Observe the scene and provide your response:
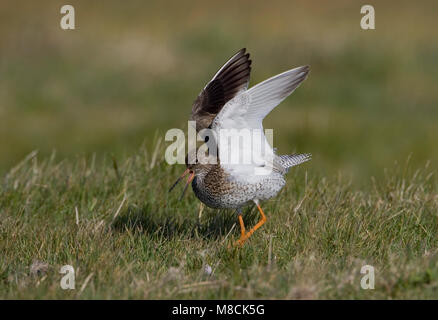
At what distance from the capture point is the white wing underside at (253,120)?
486 cm

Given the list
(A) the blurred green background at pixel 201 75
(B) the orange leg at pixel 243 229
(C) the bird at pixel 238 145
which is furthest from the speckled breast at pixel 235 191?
(A) the blurred green background at pixel 201 75

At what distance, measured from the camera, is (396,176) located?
20.8ft

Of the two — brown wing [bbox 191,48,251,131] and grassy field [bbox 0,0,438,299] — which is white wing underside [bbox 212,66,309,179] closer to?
brown wing [bbox 191,48,251,131]

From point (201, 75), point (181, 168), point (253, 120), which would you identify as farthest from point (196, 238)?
point (201, 75)

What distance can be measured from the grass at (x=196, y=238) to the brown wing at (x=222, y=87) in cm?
88

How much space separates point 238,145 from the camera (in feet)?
17.3

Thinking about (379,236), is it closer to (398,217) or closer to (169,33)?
(398,217)

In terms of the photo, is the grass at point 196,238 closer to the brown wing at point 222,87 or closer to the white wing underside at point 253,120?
the white wing underside at point 253,120

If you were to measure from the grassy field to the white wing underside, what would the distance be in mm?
523

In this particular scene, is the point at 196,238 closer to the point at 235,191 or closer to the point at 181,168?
the point at 235,191

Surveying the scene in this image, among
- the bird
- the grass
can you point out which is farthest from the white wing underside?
the grass

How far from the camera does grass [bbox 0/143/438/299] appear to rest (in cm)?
397

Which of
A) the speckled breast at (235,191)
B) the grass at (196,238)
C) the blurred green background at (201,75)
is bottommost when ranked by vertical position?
the grass at (196,238)

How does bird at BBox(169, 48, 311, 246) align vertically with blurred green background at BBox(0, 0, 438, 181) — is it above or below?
below
